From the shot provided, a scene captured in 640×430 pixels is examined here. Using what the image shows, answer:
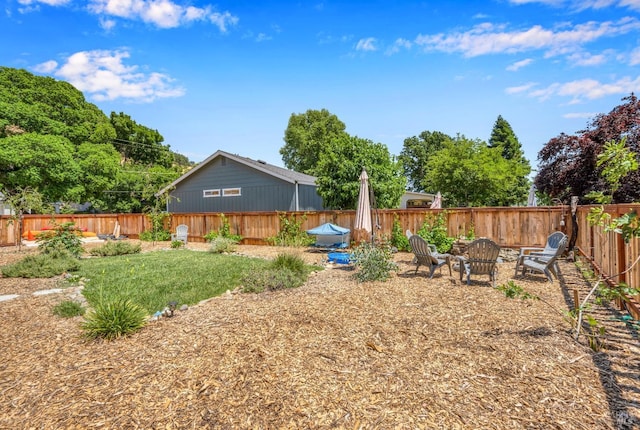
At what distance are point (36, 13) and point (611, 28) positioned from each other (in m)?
15.5

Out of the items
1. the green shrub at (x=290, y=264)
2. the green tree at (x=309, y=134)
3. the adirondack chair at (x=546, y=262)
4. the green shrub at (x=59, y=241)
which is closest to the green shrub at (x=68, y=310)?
the green shrub at (x=290, y=264)

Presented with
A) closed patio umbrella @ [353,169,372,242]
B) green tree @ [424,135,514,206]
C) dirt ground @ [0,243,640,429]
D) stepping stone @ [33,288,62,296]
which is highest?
green tree @ [424,135,514,206]

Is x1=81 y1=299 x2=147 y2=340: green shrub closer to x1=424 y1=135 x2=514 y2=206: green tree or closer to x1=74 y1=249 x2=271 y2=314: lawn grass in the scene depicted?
x1=74 y1=249 x2=271 y2=314: lawn grass

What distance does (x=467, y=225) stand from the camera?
1031cm

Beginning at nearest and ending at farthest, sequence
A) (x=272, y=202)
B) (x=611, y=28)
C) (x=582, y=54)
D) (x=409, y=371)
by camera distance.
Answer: (x=409, y=371) < (x=611, y=28) < (x=582, y=54) < (x=272, y=202)

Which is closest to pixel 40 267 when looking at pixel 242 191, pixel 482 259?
pixel 482 259

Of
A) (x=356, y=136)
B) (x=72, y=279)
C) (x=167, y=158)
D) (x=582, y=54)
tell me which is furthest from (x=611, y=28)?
(x=167, y=158)

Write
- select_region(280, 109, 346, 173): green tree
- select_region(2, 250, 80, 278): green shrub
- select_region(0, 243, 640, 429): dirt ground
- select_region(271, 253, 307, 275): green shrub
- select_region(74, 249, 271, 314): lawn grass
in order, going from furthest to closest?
select_region(280, 109, 346, 173): green tree, select_region(2, 250, 80, 278): green shrub, select_region(271, 253, 307, 275): green shrub, select_region(74, 249, 271, 314): lawn grass, select_region(0, 243, 640, 429): dirt ground

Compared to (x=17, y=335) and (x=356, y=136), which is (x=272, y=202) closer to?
(x=356, y=136)

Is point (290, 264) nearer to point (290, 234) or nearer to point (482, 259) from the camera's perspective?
point (482, 259)

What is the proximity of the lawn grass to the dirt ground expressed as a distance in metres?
0.92

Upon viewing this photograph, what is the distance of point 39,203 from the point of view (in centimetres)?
1209

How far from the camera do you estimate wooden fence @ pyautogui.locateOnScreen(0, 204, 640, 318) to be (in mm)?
4609

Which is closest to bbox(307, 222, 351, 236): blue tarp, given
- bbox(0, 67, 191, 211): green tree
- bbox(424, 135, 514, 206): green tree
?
bbox(0, 67, 191, 211): green tree
